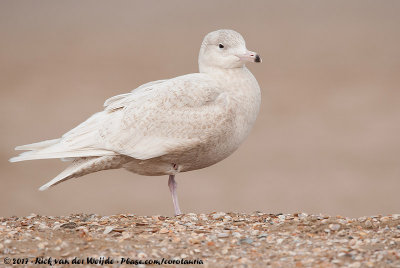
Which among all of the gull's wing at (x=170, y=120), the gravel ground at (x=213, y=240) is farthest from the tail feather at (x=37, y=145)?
the gravel ground at (x=213, y=240)

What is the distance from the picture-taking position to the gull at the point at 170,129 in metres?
9.30

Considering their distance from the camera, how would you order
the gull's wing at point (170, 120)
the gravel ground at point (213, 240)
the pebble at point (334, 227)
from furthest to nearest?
the gull's wing at point (170, 120) → the pebble at point (334, 227) → the gravel ground at point (213, 240)

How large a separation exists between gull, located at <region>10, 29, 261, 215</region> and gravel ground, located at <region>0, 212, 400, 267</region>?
817 mm

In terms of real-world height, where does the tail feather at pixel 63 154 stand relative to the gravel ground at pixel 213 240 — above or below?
above

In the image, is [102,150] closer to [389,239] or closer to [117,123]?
[117,123]

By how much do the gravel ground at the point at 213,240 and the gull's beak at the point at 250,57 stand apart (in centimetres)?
218

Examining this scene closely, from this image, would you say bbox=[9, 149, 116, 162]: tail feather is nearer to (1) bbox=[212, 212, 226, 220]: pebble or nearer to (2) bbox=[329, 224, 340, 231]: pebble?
(1) bbox=[212, 212, 226, 220]: pebble

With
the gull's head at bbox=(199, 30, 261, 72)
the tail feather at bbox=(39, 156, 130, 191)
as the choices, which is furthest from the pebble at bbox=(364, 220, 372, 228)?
the tail feather at bbox=(39, 156, 130, 191)

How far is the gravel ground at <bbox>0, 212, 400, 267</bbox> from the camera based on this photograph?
722cm

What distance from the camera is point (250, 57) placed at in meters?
9.85

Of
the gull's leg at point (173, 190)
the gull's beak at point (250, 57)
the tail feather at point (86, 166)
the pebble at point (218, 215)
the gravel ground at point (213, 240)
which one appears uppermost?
the gull's beak at point (250, 57)

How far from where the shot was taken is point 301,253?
7375 millimetres

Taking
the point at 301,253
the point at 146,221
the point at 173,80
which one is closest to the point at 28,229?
the point at 146,221

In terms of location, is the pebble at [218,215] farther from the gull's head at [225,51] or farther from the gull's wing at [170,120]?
the gull's head at [225,51]
